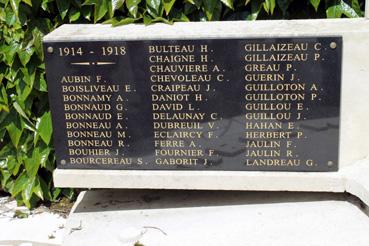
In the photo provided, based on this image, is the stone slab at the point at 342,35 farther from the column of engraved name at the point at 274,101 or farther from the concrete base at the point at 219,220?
the concrete base at the point at 219,220

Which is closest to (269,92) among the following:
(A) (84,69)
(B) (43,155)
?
(A) (84,69)

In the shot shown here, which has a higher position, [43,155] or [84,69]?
[84,69]

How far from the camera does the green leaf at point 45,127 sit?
4195mm

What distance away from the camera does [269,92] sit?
11.8ft

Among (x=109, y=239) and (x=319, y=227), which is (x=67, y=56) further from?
(x=319, y=227)

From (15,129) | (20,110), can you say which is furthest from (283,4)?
(15,129)

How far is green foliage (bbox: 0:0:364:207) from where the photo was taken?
390cm

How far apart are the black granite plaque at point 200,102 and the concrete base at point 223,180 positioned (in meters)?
0.05

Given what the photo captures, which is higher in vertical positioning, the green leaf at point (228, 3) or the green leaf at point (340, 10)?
the green leaf at point (228, 3)

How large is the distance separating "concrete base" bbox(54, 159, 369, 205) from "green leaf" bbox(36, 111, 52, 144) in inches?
16.2

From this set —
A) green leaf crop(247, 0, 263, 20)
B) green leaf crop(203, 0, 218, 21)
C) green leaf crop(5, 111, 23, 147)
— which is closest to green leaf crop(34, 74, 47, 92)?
green leaf crop(5, 111, 23, 147)

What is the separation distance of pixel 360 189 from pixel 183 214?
102 cm

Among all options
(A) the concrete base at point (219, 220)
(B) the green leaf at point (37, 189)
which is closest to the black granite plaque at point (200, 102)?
(A) the concrete base at point (219, 220)

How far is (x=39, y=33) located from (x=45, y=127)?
61 cm
